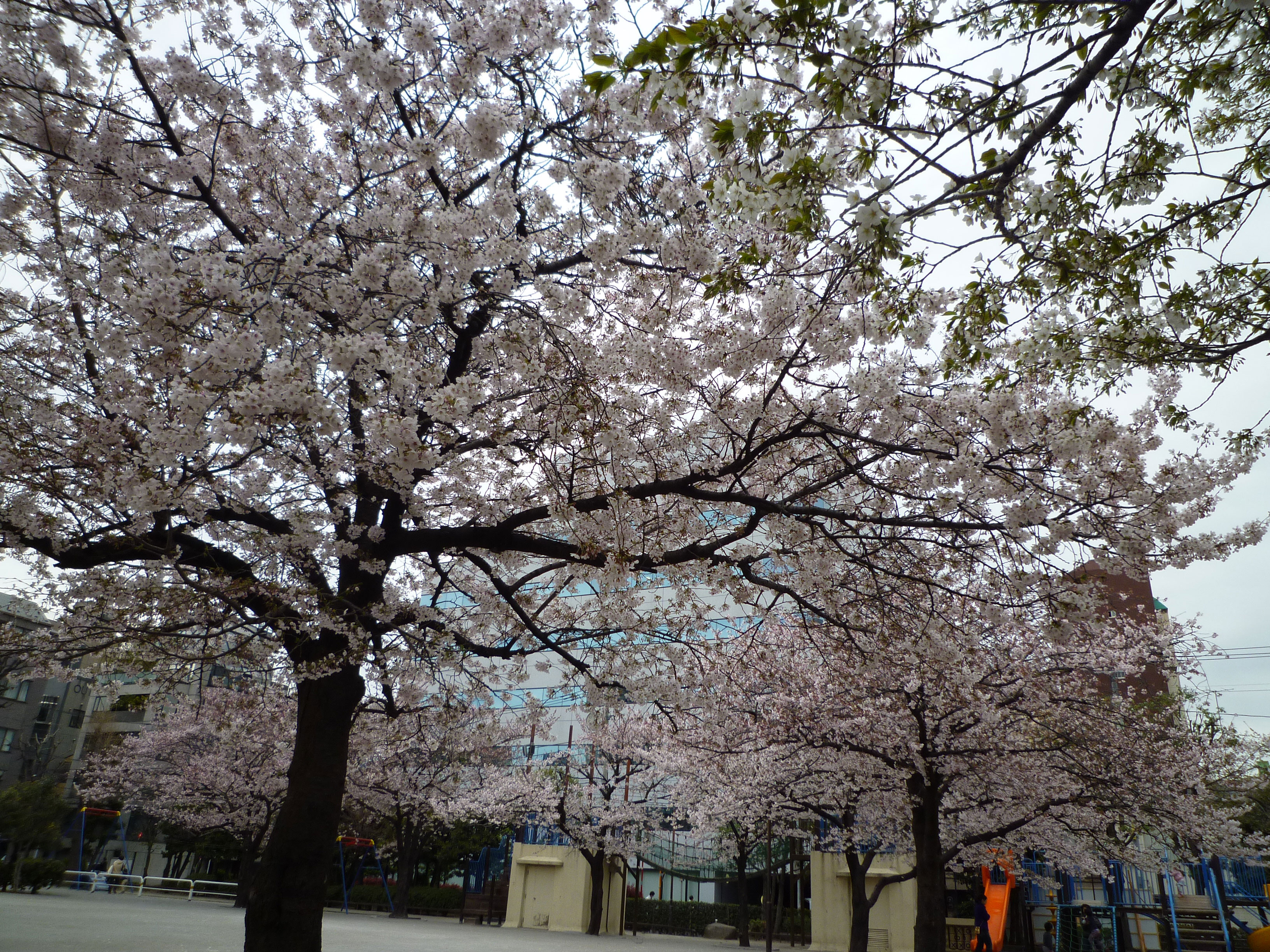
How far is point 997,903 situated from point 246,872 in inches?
810

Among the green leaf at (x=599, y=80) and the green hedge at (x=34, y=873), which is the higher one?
the green leaf at (x=599, y=80)

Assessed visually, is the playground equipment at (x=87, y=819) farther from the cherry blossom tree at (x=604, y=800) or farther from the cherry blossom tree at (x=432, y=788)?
the cherry blossom tree at (x=604, y=800)

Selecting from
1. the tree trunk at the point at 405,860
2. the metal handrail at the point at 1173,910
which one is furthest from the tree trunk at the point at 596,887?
the metal handrail at the point at 1173,910

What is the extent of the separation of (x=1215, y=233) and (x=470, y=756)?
24.0 metres

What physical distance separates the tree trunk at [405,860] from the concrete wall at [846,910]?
13.1 m

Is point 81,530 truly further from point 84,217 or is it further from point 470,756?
point 470,756

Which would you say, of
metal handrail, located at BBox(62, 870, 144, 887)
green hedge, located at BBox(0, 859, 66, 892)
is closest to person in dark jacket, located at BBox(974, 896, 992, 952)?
green hedge, located at BBox(0, 859, 66, 892)

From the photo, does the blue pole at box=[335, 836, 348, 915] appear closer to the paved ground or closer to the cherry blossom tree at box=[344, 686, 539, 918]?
the cherry blossom tree at box=[344, 686, 539, 918]

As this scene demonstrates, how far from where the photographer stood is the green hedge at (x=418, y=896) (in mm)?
29109

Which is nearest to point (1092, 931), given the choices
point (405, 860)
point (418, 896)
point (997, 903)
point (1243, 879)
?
point (997, 903)

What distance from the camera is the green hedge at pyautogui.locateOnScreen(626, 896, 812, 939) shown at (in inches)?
1011

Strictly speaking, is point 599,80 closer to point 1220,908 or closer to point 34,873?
point 1220,908

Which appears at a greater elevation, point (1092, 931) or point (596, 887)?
point (1092, 931)

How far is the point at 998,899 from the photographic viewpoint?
18797mm
